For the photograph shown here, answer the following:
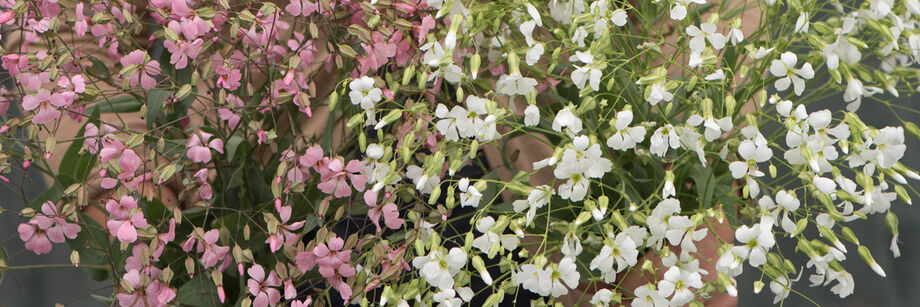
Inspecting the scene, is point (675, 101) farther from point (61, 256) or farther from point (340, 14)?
point (61, 256)

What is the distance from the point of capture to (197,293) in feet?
2.19

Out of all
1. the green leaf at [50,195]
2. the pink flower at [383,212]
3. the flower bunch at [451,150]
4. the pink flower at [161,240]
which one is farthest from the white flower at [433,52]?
the green leaf at [50,195]

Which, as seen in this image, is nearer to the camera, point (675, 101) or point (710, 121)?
point (710, 121)

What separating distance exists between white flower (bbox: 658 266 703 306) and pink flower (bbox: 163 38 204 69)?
365 mm

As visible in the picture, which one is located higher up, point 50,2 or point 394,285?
point 50,2

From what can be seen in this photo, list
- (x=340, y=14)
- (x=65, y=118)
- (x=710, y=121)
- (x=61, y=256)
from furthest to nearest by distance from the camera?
(x=61, y=256)
(x=65, y=118)
(x=340, y=14)
(x=710, y=121)

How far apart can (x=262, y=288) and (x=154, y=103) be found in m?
0.18

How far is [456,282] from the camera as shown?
62cm

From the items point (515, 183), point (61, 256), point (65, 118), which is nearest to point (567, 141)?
point (515, 183)

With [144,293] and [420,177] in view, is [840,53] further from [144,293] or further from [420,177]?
[144,293]

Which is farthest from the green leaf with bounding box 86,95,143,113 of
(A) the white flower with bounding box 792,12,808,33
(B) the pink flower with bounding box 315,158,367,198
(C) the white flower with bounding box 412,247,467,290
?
(A) the white flower with bounding box 792,12,808,33

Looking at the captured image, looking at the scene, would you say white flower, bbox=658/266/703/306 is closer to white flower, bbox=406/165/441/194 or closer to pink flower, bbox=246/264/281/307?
white flower, bbox=406/165/441/194

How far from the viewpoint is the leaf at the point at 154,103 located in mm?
664

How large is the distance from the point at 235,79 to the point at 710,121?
348 mm
